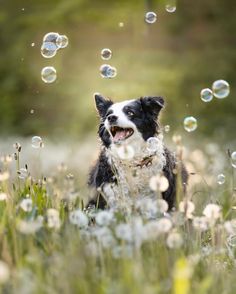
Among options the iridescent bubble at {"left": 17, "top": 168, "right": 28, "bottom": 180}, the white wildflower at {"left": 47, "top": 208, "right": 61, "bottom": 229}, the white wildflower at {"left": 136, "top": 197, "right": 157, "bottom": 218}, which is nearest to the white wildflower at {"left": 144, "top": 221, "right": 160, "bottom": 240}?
the white wildflower at {"left": 136, "top": 197, "right": 157, "bottom": 218}

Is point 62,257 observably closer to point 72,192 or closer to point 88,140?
point 72,192

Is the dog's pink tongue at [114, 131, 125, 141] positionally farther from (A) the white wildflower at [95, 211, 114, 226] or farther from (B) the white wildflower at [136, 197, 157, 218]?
(A) the white wildflower at [95, 211, 114, 226]

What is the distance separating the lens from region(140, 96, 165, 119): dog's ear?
23.7 ft

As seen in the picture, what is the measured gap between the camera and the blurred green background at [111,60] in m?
18.9

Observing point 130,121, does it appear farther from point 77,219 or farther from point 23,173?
point 77,219

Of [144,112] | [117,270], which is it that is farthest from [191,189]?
[117,270]

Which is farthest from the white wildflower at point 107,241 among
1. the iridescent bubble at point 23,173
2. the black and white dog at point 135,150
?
the black and white dog at point 135,150

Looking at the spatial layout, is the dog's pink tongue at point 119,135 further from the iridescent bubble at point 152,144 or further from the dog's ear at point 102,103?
the dog's ear at point 102,103

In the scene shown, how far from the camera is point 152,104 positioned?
7.25 metres

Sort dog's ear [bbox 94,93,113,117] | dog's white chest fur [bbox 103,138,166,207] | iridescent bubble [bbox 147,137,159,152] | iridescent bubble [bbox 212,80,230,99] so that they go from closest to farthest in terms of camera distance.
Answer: iridescent bubble [bbox 212,80,230,99] < iridescent bubble [bbox 147,137,159,152] < dog's white chest fur [bbox 103,138,166,207] < dog's ear [bbox 94,93,113,117]

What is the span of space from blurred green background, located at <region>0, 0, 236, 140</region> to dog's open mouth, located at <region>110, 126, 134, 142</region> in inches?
418

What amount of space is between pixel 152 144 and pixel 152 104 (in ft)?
1.86

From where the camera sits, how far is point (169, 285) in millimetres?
3781

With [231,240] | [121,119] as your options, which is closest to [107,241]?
[231,240]
